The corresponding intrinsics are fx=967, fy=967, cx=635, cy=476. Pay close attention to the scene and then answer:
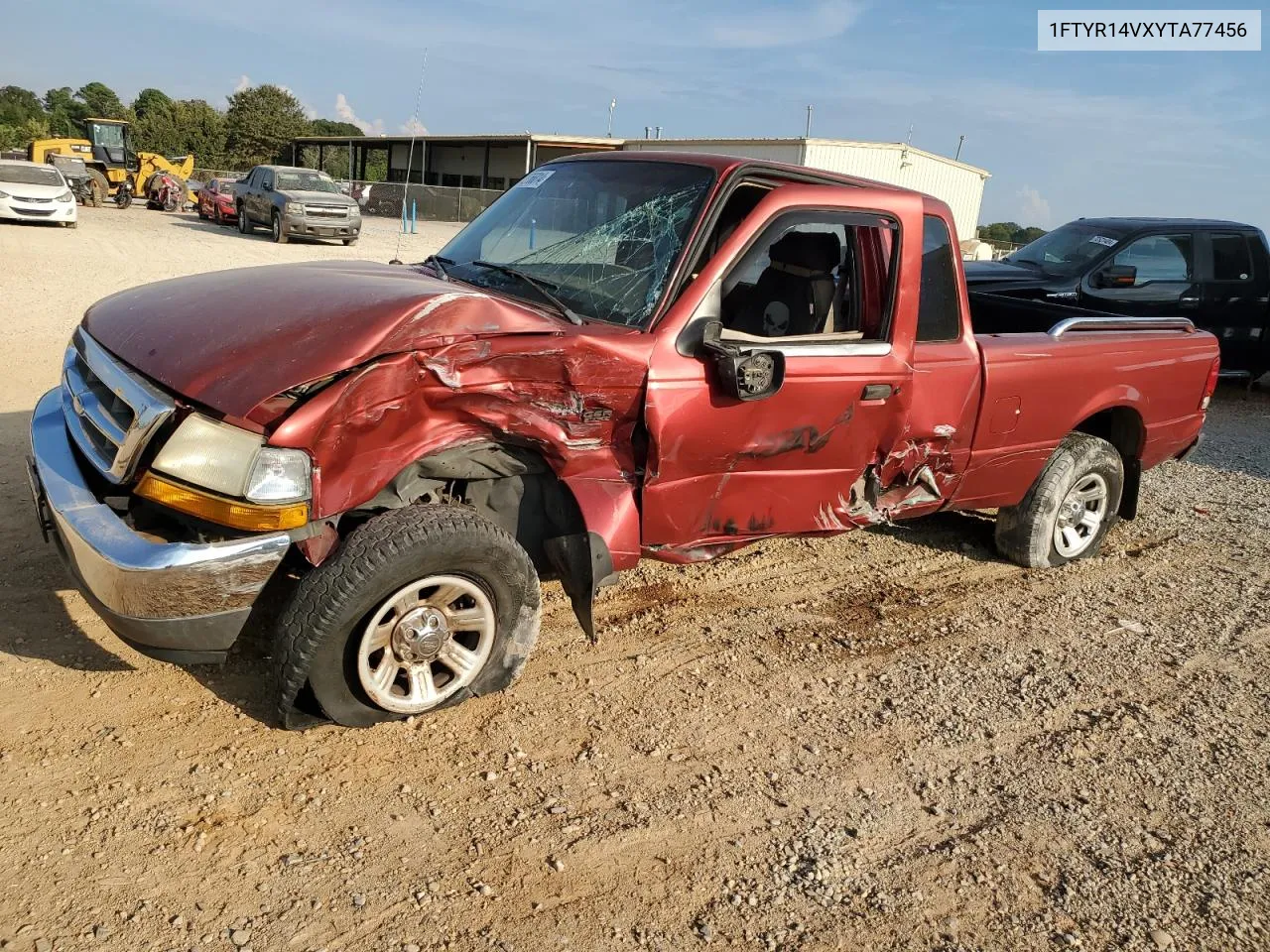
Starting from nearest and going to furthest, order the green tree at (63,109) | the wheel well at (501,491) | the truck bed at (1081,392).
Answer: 1. the wheel well at (501,491)
2. the truck bed at (1081,392)
3. the green tree at (63,109)

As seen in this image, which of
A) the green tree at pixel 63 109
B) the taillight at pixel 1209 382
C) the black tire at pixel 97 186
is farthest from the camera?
the green tree at pixel 63 109

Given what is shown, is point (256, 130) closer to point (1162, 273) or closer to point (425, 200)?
point (425, 200)

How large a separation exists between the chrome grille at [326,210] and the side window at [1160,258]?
18.0 metres

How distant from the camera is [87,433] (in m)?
3.40

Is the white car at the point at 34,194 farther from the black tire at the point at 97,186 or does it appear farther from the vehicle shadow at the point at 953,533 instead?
the vehicle shadow at the point at 953,533

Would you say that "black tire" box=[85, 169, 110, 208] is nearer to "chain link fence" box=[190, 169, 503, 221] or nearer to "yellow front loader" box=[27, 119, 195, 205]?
"yellow front loader" box=[27, 119, 195, 205]

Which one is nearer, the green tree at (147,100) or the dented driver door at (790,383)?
the dented driver door at (790,383)

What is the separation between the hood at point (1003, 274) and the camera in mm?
9883

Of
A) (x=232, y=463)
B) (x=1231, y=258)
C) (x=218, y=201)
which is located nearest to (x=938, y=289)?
(x=232, y=463)

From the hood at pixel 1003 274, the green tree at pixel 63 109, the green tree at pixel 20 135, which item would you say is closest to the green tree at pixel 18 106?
the green tree at pixel 63 109

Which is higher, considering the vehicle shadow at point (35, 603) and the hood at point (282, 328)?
the hood at point (282, 328)

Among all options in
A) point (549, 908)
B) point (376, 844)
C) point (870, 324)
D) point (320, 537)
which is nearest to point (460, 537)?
point (320, 537)

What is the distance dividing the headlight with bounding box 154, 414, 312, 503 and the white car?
23.1m

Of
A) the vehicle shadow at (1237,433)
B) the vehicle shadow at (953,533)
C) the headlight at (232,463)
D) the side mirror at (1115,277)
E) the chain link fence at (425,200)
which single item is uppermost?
the chain link fence at (425,200)
